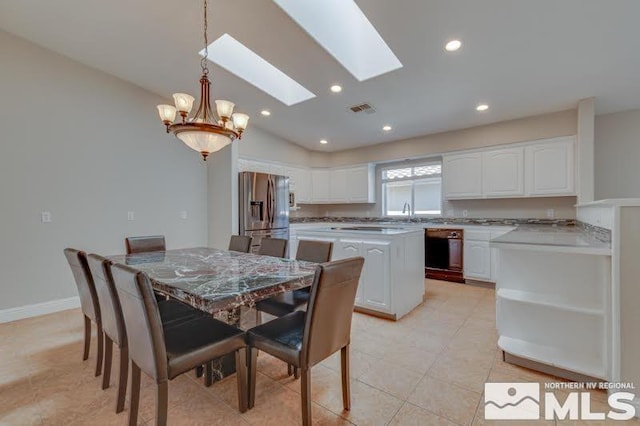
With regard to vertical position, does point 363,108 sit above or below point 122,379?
above

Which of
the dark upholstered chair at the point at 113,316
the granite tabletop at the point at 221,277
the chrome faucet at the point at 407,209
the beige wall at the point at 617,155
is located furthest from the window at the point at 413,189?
the dark upholstered chair at the point at 113,316

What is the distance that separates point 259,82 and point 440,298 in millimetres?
3837

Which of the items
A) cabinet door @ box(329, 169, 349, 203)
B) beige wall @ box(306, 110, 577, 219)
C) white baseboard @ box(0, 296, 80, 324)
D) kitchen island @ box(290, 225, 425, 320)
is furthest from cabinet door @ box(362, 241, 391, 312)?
white baseboard @ box(0, 296, 80, 324)

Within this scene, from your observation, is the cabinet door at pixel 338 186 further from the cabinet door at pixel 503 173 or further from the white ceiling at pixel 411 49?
the cabinet door at pixel 503 173

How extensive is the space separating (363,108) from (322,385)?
357 centimetres

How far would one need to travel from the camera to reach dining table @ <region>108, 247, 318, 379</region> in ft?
4.45

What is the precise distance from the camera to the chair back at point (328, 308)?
53.3 inches

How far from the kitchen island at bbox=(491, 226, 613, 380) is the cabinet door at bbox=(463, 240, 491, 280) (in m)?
2.12

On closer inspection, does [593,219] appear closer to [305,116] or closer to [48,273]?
[305,116]

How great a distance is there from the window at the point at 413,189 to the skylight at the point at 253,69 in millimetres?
2680

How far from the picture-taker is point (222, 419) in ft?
5.26

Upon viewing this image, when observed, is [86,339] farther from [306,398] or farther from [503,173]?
[503,173]

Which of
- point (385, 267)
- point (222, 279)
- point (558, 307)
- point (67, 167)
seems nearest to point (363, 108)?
point (385, 267)

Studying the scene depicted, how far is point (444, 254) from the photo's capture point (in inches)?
183
